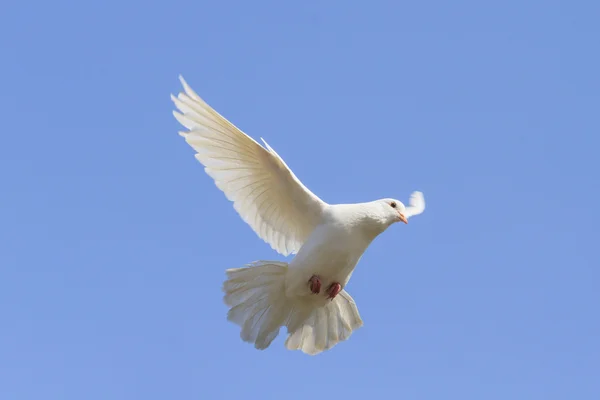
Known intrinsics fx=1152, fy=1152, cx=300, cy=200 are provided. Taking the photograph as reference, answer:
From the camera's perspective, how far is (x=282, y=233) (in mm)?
20297

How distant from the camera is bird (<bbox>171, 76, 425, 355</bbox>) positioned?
1909cm

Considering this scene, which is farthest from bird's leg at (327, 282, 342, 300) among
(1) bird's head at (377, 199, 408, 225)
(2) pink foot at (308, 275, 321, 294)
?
(1) bird's head at (377, 199, 408, 225)

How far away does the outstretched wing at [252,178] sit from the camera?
1905 centimetres

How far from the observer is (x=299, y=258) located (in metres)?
19.3

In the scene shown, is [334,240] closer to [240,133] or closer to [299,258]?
[299,258]

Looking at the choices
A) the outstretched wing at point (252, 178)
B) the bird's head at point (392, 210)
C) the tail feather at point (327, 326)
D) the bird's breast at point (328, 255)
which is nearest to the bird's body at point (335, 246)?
the bird's breast at point (328, 255)

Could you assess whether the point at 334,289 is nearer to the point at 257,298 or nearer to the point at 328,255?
the point at 328,255

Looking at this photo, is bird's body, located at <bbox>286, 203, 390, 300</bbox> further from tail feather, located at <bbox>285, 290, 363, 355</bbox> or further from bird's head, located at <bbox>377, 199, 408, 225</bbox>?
tail feather, located at <bbox>285, 290, 363, 355</bbox>

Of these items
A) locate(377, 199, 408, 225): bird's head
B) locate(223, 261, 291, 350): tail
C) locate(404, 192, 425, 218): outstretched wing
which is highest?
locate(404, 192, 425, 218): outstretched wing

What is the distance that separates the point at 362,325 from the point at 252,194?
3.19m

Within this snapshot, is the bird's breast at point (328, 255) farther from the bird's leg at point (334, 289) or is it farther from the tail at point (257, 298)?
the tail at point (257, 298)

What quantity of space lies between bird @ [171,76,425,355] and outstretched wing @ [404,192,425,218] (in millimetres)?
1087

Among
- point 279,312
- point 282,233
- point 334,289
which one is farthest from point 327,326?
point 282,233

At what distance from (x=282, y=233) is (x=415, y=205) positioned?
3.03 m
